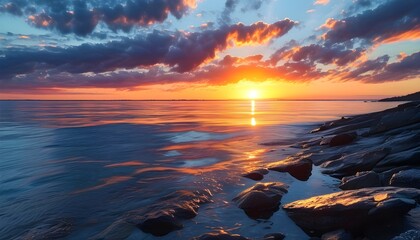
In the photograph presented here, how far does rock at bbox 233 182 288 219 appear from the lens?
7.77 metres

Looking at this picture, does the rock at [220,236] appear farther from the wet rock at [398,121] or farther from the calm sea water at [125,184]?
the wet rock at [398,121]

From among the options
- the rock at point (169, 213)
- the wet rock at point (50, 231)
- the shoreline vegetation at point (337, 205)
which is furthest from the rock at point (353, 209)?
the wet rock at point (50, 231)

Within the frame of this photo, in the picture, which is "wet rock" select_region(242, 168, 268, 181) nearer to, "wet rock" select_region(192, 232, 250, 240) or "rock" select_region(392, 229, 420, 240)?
"wet rock" select_region(192, 232, 250, 240)

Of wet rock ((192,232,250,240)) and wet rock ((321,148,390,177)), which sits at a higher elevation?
wet rock ((321,148,390,177))

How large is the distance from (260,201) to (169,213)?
8.29 feet

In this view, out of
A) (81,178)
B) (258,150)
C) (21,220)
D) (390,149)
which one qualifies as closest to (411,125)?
(390,149)

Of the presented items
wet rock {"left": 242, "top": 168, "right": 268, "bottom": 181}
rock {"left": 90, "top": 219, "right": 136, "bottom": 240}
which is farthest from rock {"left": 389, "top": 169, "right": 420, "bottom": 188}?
rock {"left": 90, "top": 219, "right": 136, "bottom": 240}

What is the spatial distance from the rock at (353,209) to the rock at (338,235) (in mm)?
201

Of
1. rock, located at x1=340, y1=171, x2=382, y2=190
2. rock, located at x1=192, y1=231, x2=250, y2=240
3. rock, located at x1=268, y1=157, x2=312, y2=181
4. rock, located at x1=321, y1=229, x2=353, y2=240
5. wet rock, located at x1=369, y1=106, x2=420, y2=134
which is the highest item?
wet rock, located at x1=369, y1=106, x2=420, y2=134

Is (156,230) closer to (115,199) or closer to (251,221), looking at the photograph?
(251,221)

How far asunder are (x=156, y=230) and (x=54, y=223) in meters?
2.99

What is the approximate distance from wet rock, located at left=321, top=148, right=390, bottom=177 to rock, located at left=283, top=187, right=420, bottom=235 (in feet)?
14.2

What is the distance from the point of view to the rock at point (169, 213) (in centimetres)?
712

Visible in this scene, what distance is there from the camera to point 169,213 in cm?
780
